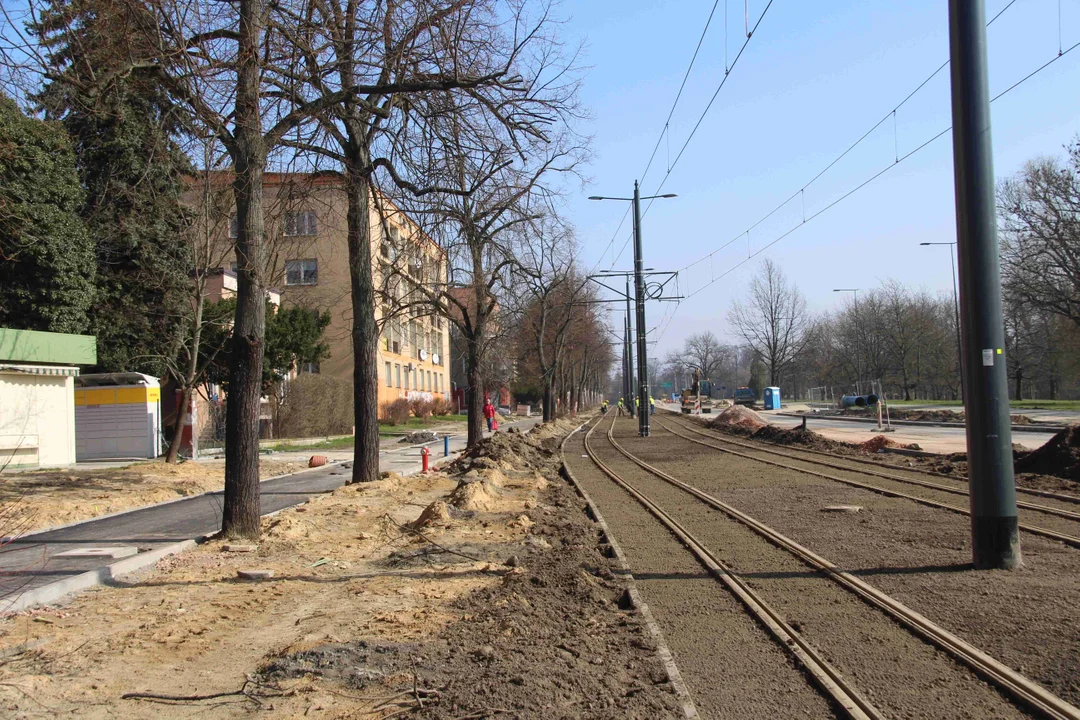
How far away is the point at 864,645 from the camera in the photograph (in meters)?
5.75

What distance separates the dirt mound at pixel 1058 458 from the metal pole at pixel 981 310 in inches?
326

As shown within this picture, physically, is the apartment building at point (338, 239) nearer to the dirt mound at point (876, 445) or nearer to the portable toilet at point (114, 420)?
the portable toilet at point (114, 420)

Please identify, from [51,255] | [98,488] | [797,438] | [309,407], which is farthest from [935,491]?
[309,407]

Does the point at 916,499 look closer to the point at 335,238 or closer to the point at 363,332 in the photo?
the point at 363,332

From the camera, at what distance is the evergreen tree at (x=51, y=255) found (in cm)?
2127

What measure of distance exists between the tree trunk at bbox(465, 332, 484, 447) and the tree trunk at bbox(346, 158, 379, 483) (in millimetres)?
8767

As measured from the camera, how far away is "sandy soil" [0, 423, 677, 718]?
473 centimetres

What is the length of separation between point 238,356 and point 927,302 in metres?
82.8

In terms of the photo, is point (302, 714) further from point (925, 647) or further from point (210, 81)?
→ point (210, 81)

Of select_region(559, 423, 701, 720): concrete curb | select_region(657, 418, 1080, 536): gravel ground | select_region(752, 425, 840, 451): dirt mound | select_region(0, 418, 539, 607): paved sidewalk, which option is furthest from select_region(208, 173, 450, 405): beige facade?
select_region(752, 425, 840, 451): dirt mound

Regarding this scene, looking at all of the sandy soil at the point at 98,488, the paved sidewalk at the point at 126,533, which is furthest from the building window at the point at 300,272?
the paved sidewalk at the point at 126,533

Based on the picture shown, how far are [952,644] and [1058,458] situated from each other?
11758mm

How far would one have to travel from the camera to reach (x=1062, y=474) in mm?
14547

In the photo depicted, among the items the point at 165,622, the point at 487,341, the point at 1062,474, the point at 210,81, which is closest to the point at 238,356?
the point at 210,81
